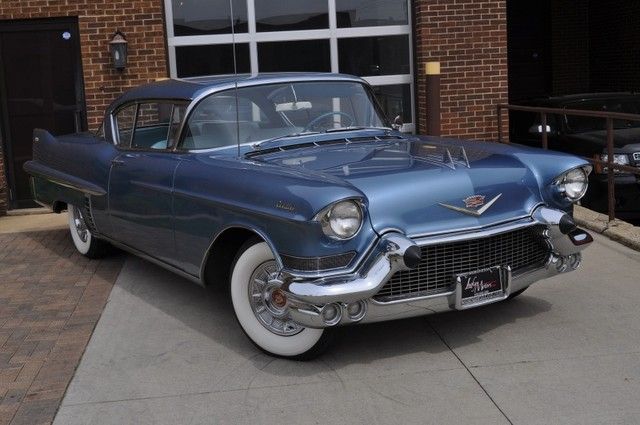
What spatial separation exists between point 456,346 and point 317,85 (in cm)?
212

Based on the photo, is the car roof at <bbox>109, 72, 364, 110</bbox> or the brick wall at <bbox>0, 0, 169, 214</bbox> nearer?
the car roof at <bbox>109, 72, 364, 110</bbox>

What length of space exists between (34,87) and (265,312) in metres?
6.01

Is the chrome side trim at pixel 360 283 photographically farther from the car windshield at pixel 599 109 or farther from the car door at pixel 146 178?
the car windshield at pixel 599 109

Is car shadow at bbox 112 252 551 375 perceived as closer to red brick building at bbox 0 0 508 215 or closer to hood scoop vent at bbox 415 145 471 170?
hood scoop vent at bbox 415 145 471 170

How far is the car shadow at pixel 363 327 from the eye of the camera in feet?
15.6

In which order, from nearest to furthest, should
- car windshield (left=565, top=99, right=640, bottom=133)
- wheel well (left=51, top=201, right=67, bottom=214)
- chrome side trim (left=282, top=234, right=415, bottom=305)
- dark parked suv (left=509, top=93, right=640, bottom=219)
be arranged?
chrome side trim (left=282, top=234, right=415, bottom=305), wheel well (left=51, top=201, right=67, bottom=214), dark parked suv (left=509, top=93, right=640, bottom=219), car windshield (left=565, top=99, right=640, bottom=133)

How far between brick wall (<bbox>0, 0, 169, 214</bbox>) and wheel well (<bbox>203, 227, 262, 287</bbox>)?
494 cm

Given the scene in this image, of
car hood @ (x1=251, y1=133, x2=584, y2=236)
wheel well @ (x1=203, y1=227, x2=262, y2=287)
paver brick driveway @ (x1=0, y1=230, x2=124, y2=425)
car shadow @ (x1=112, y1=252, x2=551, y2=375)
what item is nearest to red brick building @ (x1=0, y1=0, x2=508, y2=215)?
paver brick driveway @ (x1=0, y1=230, x2=124, y2=425)

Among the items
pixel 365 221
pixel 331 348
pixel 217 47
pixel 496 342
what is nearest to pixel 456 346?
pixel 496 342

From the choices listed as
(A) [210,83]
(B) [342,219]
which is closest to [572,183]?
(B) [342,219]

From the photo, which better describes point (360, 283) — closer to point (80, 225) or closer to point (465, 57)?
point (80, 225)

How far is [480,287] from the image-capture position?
14.8ft

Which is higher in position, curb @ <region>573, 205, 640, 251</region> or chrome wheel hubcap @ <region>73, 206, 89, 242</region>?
chrome wheel hubcap @ <region>73, 206, 89, 242</region>

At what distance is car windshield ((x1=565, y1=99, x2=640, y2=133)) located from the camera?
9.77 meters
